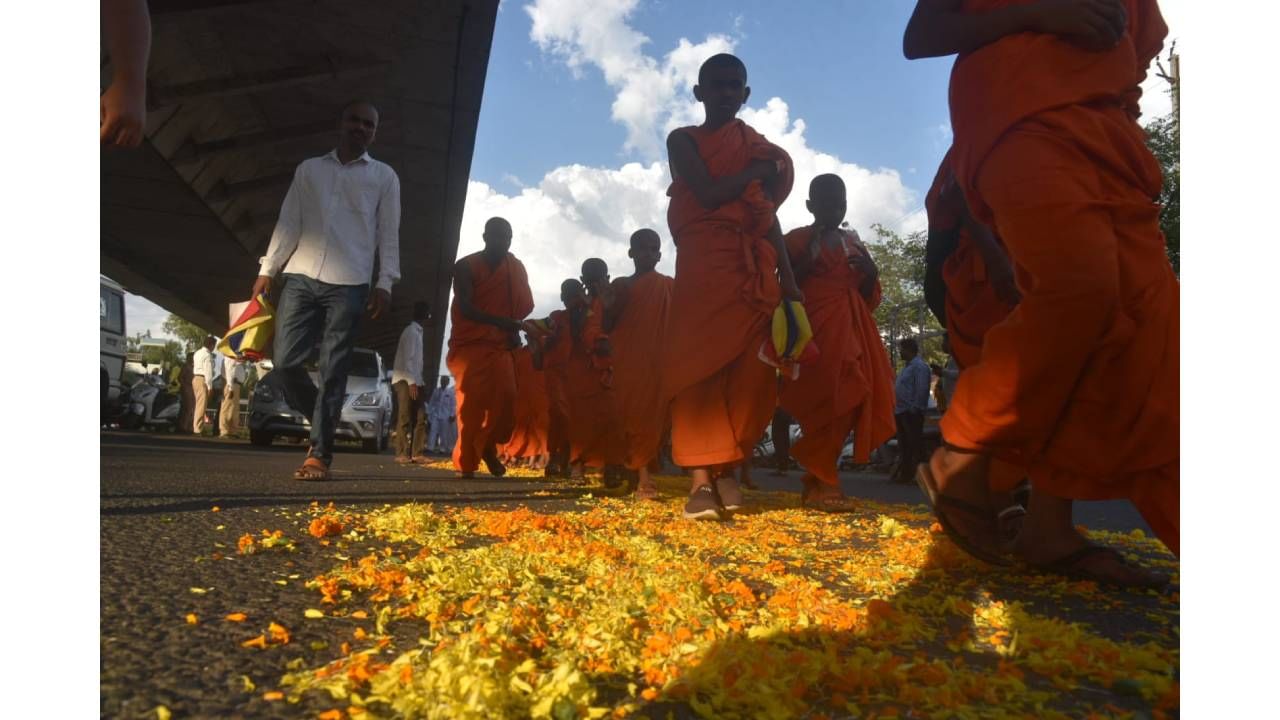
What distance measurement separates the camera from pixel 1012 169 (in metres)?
2.26

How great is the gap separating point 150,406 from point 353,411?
947 cm

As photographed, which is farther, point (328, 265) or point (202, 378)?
point (202, 378)

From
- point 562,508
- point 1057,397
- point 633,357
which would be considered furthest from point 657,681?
point 633,357

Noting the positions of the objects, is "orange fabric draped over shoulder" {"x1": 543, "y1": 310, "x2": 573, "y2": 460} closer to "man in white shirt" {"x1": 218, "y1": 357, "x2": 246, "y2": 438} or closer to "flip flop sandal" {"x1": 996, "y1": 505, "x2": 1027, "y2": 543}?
"flip flop sandal" {"x1": 996, "y1": 505, "x2": 1027, "y2": 543}

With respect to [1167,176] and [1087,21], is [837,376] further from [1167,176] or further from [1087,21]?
[1087,21]

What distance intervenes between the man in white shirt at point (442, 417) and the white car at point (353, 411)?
157 inches

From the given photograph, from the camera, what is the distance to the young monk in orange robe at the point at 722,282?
168 inches

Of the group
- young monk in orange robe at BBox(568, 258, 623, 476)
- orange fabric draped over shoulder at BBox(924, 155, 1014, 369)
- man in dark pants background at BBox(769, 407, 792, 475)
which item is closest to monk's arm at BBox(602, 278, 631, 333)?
young monk in orange robe at BBox(568, 258, 623, 476)

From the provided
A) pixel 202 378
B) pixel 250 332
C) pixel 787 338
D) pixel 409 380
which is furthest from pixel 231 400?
pixel 787 338

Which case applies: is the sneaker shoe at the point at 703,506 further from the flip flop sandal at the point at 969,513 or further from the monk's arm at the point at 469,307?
the monk's arm at the point at 469,307

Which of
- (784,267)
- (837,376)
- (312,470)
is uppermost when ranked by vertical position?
(784,267)

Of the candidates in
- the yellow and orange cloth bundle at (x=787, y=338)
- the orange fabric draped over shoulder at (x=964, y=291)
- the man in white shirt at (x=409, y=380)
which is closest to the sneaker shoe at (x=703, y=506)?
the yellow and orange cloth bundle at (x=787, y=338)

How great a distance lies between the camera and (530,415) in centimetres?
967

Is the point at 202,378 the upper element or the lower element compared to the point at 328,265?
upper
